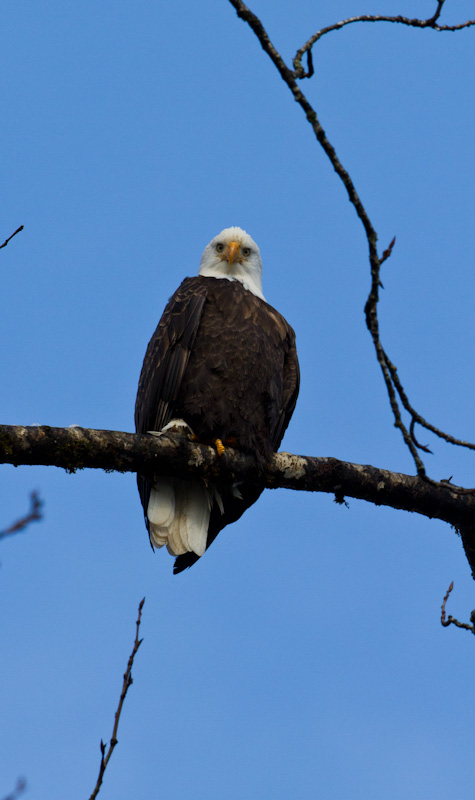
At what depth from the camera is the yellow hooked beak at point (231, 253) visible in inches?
223

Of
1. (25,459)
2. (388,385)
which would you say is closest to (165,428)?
(25,459)

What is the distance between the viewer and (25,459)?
3.71 m

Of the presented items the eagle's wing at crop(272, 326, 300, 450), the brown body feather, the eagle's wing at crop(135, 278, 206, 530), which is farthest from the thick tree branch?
the eagle's wing at crop(272, 326, 300, 450)

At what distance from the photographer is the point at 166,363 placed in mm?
4824

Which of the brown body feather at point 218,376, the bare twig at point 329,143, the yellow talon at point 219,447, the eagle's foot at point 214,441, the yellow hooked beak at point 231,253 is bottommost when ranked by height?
the bare twig at point 329,143

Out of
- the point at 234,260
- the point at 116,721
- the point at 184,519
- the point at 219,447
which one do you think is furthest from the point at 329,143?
the point at 234,260

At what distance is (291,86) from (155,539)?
2.99 meters

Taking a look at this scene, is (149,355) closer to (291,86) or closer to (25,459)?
(25,459)

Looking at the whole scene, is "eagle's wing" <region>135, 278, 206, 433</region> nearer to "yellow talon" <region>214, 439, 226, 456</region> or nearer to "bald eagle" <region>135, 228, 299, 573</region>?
"bald eagle" <region>135, 228, 299, 573</region>

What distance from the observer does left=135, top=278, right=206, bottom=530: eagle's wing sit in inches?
187

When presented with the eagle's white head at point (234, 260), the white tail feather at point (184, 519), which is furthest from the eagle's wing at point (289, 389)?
the white tail feather at point (184, 519)

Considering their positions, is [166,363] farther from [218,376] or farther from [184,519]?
[184,519]

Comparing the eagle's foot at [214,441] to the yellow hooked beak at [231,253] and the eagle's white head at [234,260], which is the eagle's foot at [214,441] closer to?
the eagle's white head at [234,260]

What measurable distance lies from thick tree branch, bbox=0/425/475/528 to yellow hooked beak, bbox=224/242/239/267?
155cm
